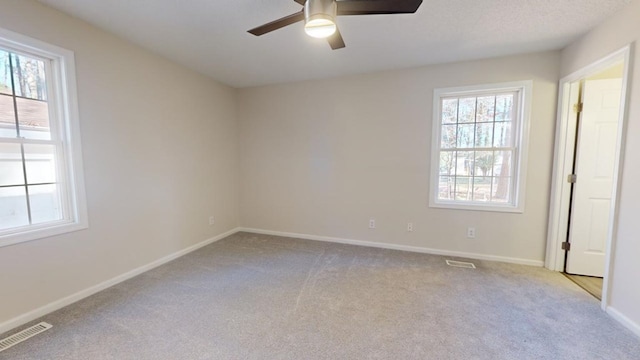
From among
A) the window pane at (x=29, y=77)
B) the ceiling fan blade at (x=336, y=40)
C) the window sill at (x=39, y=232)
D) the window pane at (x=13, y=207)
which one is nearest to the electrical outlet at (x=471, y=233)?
the ceiling fan blade at (x=336, y=40)

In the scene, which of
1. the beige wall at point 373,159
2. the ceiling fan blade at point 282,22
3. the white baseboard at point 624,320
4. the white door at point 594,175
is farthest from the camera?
the beige wall at point 373,159

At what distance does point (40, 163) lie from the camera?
2.16 meters

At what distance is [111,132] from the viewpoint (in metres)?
2.57

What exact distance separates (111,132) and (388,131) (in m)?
3.14

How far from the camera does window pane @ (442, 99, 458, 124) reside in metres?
3.35

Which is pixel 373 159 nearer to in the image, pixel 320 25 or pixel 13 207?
pixel 320 25

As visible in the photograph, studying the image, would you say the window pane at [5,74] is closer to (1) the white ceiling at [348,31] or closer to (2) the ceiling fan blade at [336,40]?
(1) the white ceiling at [348,31]

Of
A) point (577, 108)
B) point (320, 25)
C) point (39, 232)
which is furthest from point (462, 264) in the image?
point (39, 232)

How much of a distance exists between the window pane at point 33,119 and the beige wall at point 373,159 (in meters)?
2.45

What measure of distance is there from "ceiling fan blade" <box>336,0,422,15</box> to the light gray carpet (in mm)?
2159

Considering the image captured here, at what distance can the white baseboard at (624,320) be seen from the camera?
1881 mm

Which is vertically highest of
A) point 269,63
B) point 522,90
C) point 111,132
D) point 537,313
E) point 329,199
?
point 269,63

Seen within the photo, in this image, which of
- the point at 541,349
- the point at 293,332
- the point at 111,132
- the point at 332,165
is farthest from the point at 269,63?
the point at 541,349

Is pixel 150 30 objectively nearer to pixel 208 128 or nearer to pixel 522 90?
pixel 208 128
